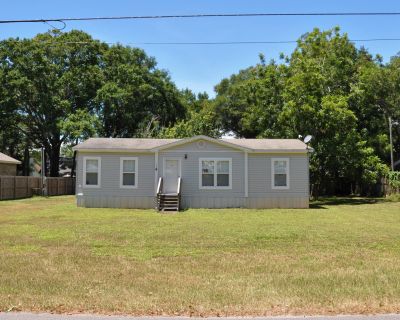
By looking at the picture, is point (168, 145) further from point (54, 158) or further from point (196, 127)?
point (54, 158)

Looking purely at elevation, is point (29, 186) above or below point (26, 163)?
below

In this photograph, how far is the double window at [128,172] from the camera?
72.8 ft

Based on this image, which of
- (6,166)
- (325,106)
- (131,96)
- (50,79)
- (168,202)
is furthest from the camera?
(131,96)

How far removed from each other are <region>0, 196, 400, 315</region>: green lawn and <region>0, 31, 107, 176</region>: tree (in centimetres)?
2788

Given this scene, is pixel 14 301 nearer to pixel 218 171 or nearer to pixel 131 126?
pixel 218 171

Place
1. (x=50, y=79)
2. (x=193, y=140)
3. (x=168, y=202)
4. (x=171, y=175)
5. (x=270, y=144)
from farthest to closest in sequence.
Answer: (x=50, y=79), (x=270, y=144), (x=171, y=175), (x=193, y=140), (x=168, y=202)

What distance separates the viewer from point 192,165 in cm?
2211

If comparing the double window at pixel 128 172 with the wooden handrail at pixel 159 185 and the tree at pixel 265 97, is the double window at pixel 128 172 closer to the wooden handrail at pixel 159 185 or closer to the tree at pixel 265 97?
the wooden handrail at pixel 159 185

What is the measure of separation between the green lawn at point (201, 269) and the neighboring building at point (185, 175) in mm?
8267

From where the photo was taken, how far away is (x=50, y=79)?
130 ft

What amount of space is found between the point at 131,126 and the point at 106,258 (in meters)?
35.4

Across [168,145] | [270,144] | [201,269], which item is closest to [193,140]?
[168,145]

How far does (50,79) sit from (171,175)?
74.7 ft

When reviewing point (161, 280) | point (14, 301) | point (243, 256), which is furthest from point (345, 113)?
point (14, 301)
